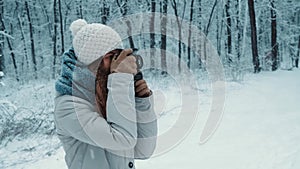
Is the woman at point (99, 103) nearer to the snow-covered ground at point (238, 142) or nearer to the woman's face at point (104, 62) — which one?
the woman's face at point (104, 62)

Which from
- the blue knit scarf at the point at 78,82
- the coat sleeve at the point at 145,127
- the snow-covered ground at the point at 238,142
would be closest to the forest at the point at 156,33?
the snow-covered ground at the point at 238,142

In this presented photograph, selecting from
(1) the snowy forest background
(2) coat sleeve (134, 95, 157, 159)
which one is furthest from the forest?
(2) coat sleeve (134, 95, 157, 159)

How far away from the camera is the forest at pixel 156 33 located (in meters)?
20.0

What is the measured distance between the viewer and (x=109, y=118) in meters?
1.49

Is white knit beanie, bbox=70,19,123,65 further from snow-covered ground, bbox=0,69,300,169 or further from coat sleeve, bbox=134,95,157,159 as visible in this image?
snow-covered ground, bbox=0,69,300,169

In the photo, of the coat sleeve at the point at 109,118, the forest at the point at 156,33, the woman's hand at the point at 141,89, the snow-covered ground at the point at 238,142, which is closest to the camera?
the coat sleeve at the point at 109,118

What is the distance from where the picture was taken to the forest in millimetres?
20000

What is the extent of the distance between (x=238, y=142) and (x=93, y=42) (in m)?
3.99

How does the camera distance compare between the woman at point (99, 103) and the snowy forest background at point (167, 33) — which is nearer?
the woman at point (99, 103)

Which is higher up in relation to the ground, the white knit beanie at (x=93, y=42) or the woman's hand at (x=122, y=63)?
the white knit beanie at (x=93, y=42)

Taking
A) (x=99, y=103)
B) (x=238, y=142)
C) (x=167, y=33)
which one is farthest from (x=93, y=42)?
(x=167, y=33)

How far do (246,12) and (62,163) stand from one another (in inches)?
684

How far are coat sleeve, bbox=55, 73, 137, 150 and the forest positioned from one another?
16.3m

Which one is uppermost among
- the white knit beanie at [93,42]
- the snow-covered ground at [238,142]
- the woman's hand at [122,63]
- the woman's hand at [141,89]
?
the white knit beanie at [93,42]
